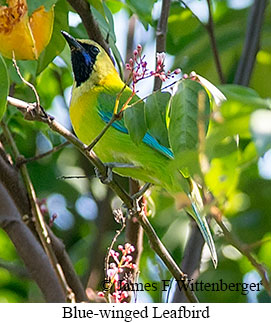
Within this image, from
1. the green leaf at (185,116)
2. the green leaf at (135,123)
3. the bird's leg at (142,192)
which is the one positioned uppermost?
the bird's leg at (142,192)

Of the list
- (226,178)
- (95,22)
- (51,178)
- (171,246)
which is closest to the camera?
(226,178)

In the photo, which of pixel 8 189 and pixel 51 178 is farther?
pixel 51 178

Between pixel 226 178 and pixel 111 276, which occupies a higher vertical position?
pixel 111 276

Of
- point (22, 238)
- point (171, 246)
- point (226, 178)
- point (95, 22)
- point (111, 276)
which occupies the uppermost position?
point (95, 22)

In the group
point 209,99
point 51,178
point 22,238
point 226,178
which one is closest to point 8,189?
point 22,238

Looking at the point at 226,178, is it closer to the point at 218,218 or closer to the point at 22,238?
the point at 218,218

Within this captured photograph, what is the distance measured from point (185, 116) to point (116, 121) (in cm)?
138

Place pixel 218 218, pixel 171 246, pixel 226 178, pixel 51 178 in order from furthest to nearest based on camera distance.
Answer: pixel 51 178 → pixel 171 246 → pixel 218 218 → pixel 226 178

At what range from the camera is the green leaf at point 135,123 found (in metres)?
1.74

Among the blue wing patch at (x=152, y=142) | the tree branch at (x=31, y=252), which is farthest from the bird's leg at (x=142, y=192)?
the tree branch at (x=31, y=252)

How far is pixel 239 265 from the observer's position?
3590mm

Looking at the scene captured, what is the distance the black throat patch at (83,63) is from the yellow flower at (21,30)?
1.01 metres

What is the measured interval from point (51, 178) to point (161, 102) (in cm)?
199

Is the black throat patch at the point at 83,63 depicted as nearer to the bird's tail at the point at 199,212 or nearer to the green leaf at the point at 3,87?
the bird's tail at the point at 199,212
